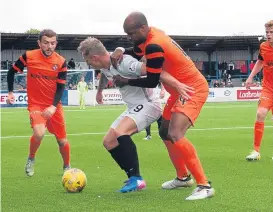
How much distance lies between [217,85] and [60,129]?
149 feet

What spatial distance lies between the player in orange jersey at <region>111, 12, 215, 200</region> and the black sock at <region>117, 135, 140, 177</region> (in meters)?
0.47

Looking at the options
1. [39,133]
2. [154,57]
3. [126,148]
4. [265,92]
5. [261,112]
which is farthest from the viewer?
[265,92]

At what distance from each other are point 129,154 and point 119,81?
Result: 0.96m

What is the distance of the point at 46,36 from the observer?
8953 mm

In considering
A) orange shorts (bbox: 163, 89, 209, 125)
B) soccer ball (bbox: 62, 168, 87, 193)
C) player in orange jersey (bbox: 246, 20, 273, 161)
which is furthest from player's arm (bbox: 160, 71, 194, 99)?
player in orange jersey (bbox: 246, 20, 273, 161)

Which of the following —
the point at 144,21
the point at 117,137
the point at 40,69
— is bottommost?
the point at 117,137

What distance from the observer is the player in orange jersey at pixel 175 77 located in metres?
6.89

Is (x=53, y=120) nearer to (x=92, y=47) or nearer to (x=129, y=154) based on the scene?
(x=129, y=154)

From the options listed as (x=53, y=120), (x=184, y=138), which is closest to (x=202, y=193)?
(x=184, y=138)

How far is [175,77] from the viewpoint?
7285mm

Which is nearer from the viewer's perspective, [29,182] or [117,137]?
[117,137]

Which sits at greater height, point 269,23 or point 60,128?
point 269,23

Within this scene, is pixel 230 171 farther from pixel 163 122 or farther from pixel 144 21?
pixel 144 21

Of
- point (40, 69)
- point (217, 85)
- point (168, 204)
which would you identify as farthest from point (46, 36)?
point (217, 85)
